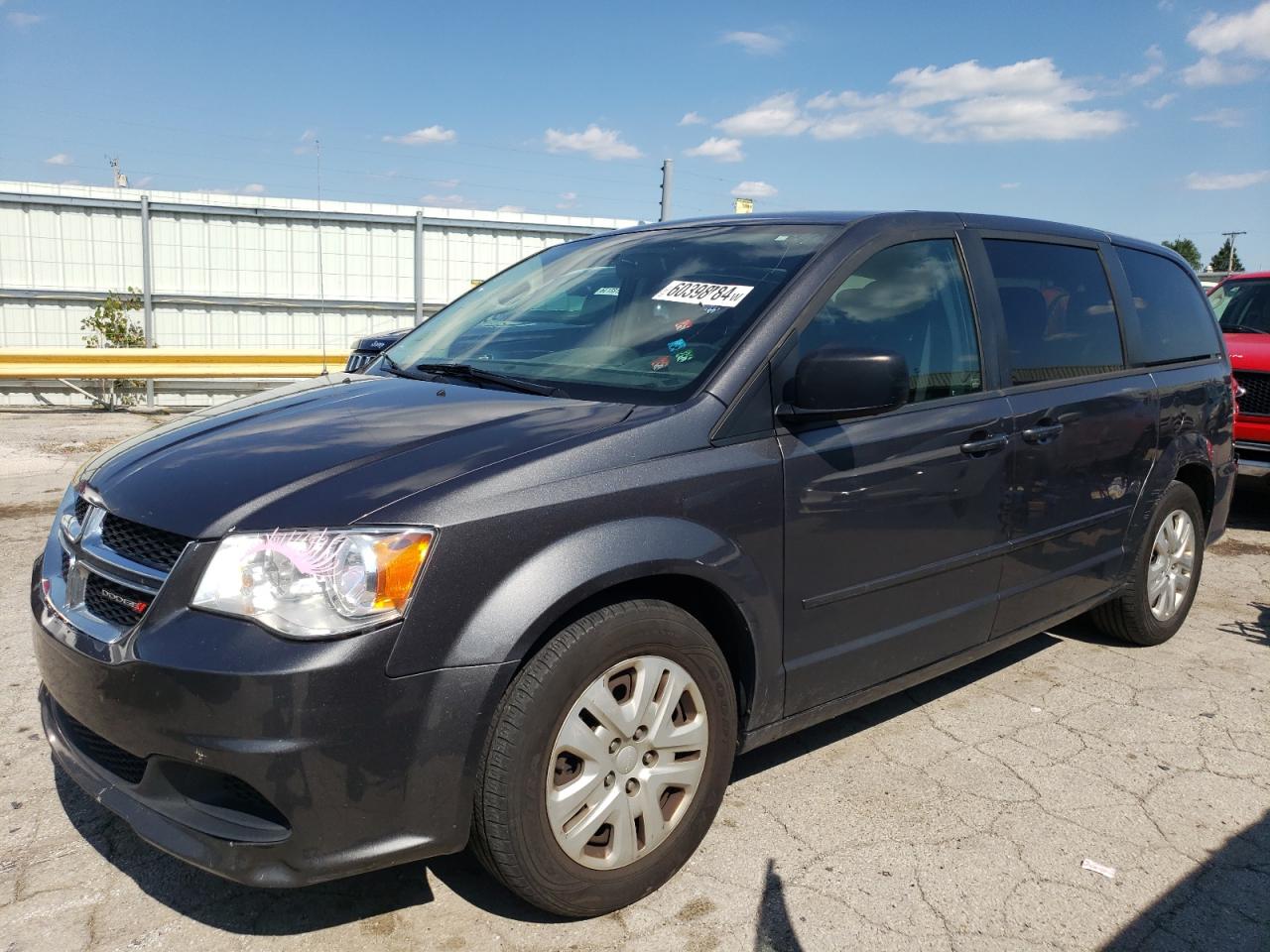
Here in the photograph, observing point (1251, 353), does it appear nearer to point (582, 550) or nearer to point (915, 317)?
point (915, 317)

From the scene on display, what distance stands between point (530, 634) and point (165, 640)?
767 mm

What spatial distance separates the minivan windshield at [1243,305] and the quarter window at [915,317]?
17.7 feet

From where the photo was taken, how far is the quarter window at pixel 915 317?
9.92 ft

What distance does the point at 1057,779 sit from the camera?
331cm

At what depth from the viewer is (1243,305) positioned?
26.5ft

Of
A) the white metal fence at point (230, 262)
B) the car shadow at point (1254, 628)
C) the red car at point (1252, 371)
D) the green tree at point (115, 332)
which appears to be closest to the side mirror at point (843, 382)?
the car shadow at point (1254, 628)

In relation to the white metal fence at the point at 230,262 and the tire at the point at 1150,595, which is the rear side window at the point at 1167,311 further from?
the white metal fence at the point at 230,262

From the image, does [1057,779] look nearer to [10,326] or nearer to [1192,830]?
[1192,830]

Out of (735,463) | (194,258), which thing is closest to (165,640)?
(735,463)

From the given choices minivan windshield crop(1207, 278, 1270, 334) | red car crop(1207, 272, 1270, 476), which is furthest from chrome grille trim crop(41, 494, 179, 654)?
minivan windshield crop(1207, 278, 1270, 334)

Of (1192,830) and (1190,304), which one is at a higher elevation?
(1190,304)

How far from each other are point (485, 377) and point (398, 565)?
3.67ft

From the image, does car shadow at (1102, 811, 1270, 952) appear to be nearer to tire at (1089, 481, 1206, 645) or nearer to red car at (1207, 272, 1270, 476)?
tire at (1089, 481, 1206, 645)

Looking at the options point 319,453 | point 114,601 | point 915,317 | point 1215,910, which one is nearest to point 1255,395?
Answer: point 915,317
